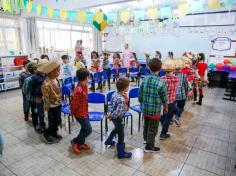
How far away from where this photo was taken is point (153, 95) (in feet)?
7.79

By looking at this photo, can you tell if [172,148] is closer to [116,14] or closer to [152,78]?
[152,78]

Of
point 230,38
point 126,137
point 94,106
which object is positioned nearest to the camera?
point 126,137

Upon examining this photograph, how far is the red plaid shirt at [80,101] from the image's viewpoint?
2.45 meters

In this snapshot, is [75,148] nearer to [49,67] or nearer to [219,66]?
[49,67]

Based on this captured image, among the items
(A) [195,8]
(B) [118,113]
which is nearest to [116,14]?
(A) [195,8]

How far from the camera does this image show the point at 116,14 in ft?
23.9

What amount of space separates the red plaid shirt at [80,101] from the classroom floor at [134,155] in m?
0.63

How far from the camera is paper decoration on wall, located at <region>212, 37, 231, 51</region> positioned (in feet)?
22.1

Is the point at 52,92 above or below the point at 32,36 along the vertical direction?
below

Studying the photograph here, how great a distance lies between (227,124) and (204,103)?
4.51 feet

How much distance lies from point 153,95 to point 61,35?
827 centimetres

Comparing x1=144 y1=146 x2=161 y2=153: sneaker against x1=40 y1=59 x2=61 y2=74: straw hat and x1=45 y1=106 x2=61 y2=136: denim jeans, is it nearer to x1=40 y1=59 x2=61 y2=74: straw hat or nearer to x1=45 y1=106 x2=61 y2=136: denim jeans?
x1=45 y1=106 x2=61 y2=136: denim jeans

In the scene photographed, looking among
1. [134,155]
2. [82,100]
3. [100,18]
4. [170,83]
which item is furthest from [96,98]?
[100,18]

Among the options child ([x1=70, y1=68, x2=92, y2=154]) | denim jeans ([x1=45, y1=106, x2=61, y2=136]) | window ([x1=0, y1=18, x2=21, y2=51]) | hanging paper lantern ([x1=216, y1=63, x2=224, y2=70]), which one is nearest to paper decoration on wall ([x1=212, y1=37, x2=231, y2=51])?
hanging paper lantern ([x1=216, y1=63, x2=224, y2=70])
